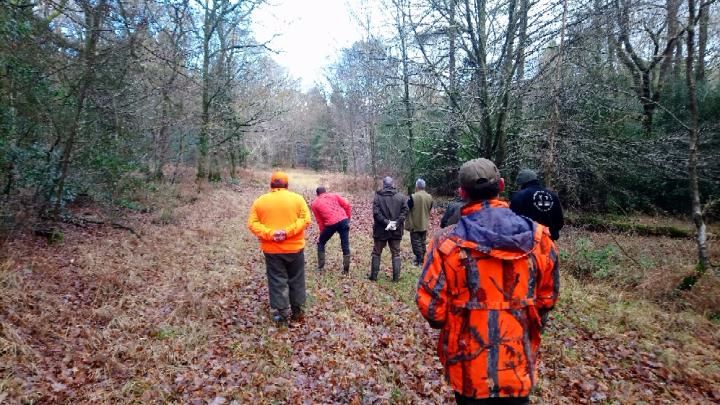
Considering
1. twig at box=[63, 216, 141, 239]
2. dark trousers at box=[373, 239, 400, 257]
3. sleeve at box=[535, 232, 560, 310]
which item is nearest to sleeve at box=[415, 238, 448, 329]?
sleeve at box=[535, 232, 560, 310]

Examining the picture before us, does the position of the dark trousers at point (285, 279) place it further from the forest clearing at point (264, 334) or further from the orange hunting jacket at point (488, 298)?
the orange hunting jacket at point (488, 298)

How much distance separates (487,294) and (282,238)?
3708 mm

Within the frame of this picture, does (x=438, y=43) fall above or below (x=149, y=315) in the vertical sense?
above

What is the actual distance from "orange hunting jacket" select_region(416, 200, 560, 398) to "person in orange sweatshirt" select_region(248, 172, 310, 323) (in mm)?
3481

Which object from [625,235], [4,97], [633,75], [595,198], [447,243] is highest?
[633,75]

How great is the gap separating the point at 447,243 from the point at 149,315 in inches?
211

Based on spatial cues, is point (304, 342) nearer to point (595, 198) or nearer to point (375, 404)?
point (375, 404)

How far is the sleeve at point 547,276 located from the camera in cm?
247

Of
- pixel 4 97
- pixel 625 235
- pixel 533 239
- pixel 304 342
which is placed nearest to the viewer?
pixel 533 239

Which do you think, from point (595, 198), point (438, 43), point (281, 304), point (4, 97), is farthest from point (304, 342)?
point (595, 198)

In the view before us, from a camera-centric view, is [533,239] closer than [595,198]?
Yes

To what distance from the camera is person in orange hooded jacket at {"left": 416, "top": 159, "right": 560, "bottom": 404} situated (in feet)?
7.68

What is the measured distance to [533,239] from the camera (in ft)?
7.74

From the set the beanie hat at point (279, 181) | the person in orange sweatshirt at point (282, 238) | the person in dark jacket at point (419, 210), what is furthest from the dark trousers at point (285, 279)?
the person in dark jacket at point (419, 210)
